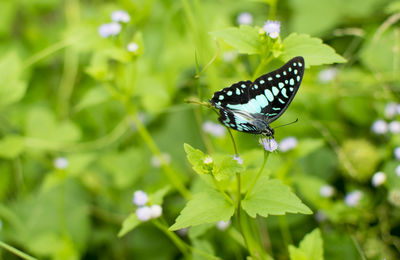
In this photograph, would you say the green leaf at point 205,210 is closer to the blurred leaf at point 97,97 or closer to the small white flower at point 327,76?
the blurred leaf at point 97,97

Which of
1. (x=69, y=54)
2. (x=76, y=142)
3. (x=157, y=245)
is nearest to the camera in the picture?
(x=157, y=245)

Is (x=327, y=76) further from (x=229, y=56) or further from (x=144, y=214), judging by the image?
(x=144, y=214)

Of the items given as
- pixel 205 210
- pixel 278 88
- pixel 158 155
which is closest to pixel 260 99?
pixel 278 88

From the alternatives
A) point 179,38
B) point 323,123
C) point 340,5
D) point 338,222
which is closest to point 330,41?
point 340,5

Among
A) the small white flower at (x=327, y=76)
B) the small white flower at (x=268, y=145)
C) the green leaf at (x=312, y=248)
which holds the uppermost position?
the small white flower at (x=327, y=76)

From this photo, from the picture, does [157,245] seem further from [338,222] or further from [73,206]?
[338,222]

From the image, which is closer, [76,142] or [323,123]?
[323,123]

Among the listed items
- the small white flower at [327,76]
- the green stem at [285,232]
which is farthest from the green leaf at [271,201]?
the small white flower at [327,76]
